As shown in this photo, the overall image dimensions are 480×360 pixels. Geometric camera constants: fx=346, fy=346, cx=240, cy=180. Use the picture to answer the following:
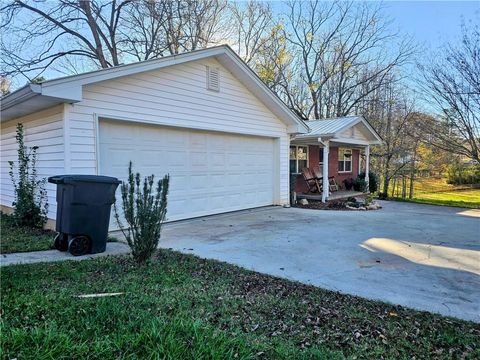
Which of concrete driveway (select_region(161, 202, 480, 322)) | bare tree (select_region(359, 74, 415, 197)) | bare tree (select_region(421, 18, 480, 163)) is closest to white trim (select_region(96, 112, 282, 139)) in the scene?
concrete driveway (select_region(161, 202, 480, 322))

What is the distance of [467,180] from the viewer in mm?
26938

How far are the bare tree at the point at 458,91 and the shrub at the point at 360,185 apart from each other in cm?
442

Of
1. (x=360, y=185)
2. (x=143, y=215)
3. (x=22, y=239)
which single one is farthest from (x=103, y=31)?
(x=143, y=215)

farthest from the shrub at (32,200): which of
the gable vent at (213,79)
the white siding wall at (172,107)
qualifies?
the gable vent at (213,79)

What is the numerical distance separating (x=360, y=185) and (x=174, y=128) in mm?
11535

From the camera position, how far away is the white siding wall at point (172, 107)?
677 cm

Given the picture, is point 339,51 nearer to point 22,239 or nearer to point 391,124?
point 391,124

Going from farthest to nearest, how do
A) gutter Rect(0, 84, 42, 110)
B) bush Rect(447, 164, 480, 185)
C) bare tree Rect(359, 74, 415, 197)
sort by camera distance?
bush Rect(447, 164, 480, 185) < bare tree Rect(359, 74, 415, 197) < gutter Rect(0, 84, 42, 110)

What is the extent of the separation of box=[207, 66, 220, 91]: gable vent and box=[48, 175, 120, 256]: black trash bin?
4.69 meters

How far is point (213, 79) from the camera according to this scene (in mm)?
9344

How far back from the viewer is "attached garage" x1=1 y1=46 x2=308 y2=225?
22.1 feet

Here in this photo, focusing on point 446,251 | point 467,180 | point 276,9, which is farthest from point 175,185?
point 467,180

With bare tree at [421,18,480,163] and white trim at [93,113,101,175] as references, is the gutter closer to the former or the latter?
white trim at [93,113,101,175]

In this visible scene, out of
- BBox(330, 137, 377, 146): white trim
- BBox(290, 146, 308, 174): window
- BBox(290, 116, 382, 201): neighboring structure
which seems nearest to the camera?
BBox(290, 116, 382, 201): neighboring structure
